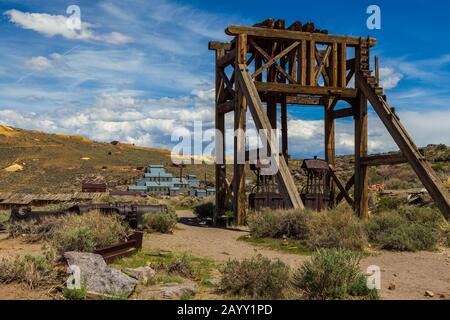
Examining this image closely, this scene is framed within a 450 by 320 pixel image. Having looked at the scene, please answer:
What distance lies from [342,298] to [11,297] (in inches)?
169

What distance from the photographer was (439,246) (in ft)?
39.1

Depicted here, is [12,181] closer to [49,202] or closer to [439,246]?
[49,202]

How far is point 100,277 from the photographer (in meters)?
6.86

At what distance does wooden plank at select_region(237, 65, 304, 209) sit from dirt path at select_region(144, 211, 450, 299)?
1.94 metres

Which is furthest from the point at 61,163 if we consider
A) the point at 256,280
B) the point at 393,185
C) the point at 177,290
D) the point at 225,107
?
the point at 256,280

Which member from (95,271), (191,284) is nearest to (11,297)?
(95,271)

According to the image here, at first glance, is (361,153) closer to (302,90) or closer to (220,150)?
(302,90)

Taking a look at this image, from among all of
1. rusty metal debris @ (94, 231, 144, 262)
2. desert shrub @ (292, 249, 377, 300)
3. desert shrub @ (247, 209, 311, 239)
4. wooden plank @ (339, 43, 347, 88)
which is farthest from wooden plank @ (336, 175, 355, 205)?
desert shrub @ (292, 249, 377, 300)

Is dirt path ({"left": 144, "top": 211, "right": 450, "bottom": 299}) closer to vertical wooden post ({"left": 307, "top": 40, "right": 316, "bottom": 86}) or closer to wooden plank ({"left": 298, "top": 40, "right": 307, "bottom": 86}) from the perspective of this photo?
wooden plank ({"left": 298, "top": 40, "right": 307, "bottom": 86})

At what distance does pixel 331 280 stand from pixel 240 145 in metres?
10.7

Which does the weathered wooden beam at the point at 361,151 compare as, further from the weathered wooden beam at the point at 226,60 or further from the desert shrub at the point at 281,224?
the desert shrub at the point at 281,224

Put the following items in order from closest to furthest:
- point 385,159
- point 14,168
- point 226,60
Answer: point 385,159 → point 226,60 → point 14,168

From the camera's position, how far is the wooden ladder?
1400cm

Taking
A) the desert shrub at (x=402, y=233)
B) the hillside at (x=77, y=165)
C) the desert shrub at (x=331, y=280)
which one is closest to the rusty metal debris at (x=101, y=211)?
the desert shrub at (x=402, y=233)
